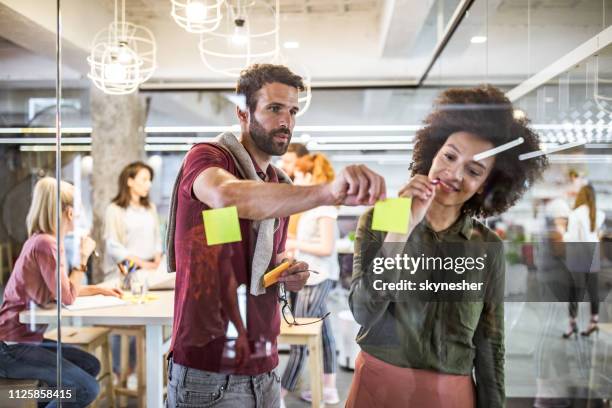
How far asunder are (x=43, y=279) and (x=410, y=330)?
132 centimetres

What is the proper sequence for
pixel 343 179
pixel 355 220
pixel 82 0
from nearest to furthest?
pixel 343 179, pixel 355 220, pixel 82 0

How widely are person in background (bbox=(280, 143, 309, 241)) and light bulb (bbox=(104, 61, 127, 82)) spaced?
75 centimetres

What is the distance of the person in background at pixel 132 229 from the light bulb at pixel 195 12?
1.78 feet

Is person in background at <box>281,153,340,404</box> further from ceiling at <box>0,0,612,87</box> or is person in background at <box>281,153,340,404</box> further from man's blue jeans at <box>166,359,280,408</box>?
ceiling at <box>0,0,612,87</box>

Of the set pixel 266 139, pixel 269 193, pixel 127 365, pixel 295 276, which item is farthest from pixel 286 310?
pixel 127 365

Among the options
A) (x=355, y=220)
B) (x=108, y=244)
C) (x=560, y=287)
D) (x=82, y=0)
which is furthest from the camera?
(x=108, y=244)

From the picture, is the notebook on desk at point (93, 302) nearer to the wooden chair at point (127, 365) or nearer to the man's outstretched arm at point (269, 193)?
the wooden chair at point (127, 365)

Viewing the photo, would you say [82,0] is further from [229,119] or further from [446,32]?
[446,32]

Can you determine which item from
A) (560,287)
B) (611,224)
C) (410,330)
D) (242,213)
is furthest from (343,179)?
(611,224)

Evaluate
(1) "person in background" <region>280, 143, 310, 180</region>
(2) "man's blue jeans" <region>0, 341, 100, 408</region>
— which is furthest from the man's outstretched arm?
(2) "man's blue jeans" <region>0, 341, 100, 408</region>

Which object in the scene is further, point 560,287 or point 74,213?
point 74,213

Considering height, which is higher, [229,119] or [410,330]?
[229,119]

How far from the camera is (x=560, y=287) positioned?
1.61m

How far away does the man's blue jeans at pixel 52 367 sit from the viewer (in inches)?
69.2
